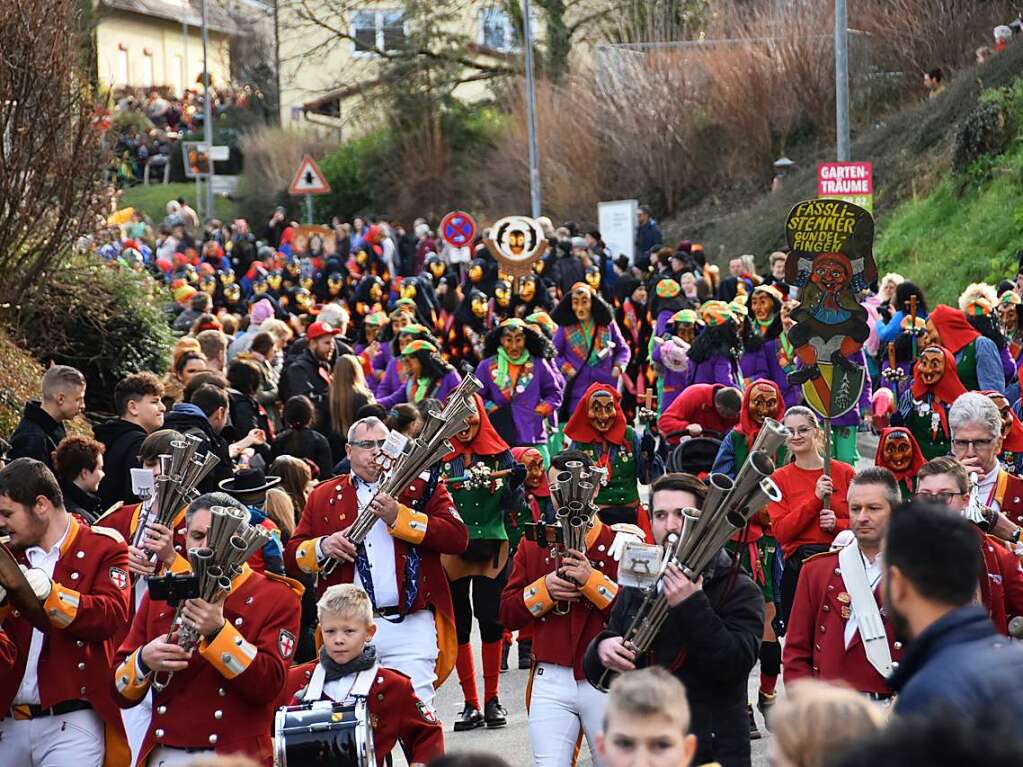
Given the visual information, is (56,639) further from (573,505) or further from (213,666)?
(573,505)

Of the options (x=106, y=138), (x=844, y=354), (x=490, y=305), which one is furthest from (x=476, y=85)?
(x=844, y=354)

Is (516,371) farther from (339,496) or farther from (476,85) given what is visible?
(476,85)

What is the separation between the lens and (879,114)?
129 ft

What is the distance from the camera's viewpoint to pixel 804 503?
9188 mm

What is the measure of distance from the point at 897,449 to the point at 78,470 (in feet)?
13.8

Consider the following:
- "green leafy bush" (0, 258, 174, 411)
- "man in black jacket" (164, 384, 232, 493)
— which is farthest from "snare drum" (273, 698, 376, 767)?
"green leafy bush" (0, 258, 174, 411)

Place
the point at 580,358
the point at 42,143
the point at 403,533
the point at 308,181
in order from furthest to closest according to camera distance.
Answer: the point at 308,181, the point at 580,358, the point at 42,143, the point at 403,533

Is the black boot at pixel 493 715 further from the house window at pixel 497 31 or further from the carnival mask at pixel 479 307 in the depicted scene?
the house window at pixel 497 31

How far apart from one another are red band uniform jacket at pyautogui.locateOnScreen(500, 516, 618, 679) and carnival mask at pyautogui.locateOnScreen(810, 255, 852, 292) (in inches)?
105

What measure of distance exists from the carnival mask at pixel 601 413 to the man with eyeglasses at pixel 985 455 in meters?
3.22

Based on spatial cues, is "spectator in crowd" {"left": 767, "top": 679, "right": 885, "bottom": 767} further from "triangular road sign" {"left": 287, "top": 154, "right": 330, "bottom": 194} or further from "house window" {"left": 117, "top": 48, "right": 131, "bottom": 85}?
"house window" {"left": 117, "top": 48, "right": 131, "bottom": 85}

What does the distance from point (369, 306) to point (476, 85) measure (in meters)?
38.6

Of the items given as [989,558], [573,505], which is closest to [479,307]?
[573,505]

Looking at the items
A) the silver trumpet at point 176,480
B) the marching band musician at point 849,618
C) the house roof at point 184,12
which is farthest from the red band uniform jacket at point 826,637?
the house roof at point 184,12
